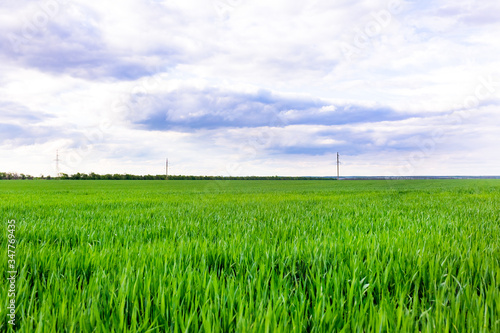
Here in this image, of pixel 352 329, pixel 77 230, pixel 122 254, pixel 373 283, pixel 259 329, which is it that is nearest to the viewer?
pixel 259 329

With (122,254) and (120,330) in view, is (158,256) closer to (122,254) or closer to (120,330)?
(122,254)

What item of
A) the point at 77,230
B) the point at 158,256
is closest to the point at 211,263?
the point at 158,256

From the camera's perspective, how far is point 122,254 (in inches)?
127

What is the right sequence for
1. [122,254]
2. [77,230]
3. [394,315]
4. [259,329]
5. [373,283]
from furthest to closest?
[77,230] < [122,254] < [373,283] < [394,315] < [259,329]

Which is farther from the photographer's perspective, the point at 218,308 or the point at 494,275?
the point at 494,275

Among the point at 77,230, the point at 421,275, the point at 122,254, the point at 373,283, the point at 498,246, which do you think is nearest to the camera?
the point at 373,283

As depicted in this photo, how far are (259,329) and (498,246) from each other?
349 cm

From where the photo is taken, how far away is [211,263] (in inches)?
120

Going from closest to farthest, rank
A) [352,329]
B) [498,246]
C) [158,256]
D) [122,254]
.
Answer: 1. [352,329]
2. [158,256]
3. [122,254]
4. [498,246]

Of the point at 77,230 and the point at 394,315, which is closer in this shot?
the point at 394,315

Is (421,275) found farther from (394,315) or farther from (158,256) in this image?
(158,256)

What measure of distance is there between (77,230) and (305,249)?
12.0 feet

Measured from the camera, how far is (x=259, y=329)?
5.16 feet

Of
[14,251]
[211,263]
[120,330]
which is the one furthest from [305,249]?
[14,251]
